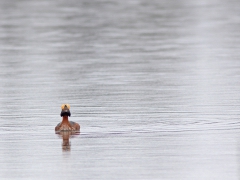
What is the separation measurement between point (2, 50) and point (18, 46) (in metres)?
1.48

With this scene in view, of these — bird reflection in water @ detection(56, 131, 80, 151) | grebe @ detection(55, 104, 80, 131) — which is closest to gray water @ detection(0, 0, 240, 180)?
bird reflection in water @ detection(56, 131, 80, 151)

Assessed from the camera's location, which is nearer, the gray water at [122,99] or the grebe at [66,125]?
the gray water at [122,99]

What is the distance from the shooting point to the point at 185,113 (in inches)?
819

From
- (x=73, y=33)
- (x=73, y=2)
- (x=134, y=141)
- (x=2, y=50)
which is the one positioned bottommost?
(x=134, y=141)

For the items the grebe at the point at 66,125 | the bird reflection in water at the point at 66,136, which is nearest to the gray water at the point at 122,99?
the bird reflection in water at the point at 66,136

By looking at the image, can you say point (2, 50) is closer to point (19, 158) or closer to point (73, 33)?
point (73, 33)

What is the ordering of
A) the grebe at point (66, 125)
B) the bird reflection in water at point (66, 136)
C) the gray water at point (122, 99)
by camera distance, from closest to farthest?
1. the gray water at point (122, 99)
2. the bird reflection in water at point (66, 136)
3. the grebe at point (66, 125)

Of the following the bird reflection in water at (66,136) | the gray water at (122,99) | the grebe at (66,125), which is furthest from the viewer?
the grebe at (66,125)

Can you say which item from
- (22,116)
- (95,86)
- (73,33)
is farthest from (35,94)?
(73,33)

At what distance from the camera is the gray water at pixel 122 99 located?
15727 mm

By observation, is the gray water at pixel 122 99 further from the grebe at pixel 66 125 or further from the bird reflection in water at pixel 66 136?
the grebe at pixel 66 125

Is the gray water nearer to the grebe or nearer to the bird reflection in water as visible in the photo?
the bird reflection in water

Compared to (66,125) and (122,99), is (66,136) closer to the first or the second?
(66,125)

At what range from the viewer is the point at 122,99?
23.1 m
